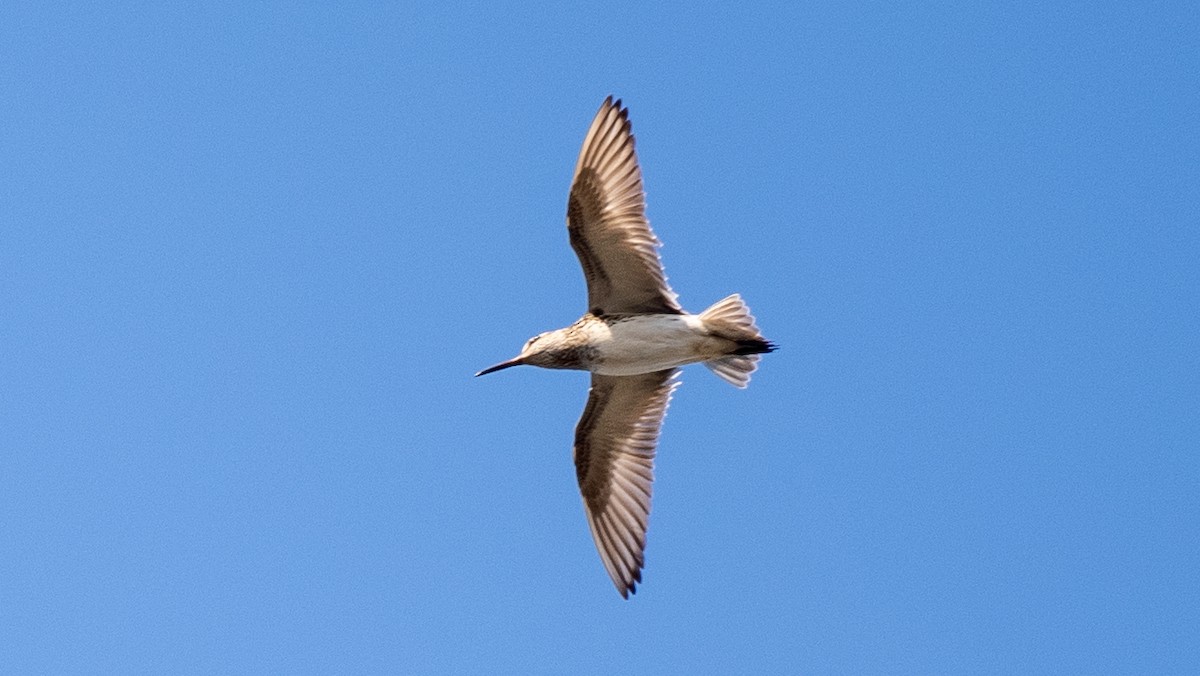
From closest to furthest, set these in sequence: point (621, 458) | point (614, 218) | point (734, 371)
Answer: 1. point (614, 218)
2. point (734, 371)
3. point (621, 458)

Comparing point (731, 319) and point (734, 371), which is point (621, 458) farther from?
point (731, 319)

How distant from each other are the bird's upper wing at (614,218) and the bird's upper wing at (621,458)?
93cm

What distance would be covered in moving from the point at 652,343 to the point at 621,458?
1217mm

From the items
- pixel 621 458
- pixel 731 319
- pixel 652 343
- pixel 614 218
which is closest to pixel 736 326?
pixel 731 319

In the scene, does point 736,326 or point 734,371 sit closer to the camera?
point 736,326

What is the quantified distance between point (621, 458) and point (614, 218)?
1.84 m

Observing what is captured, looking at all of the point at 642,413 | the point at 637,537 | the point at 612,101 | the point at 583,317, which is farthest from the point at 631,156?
the point at 637,537

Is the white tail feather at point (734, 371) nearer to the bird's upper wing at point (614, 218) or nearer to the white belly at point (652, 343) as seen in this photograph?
the white belly at point (652, 343)

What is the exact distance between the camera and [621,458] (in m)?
11.6

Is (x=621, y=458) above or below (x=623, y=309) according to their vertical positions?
below

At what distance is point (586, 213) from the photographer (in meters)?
10.6

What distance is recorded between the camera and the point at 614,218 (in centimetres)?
1055

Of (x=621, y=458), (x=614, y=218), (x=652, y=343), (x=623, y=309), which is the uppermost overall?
(x=614, y=218)

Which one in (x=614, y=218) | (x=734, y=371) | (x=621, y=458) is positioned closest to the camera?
(x=614, y=218)
